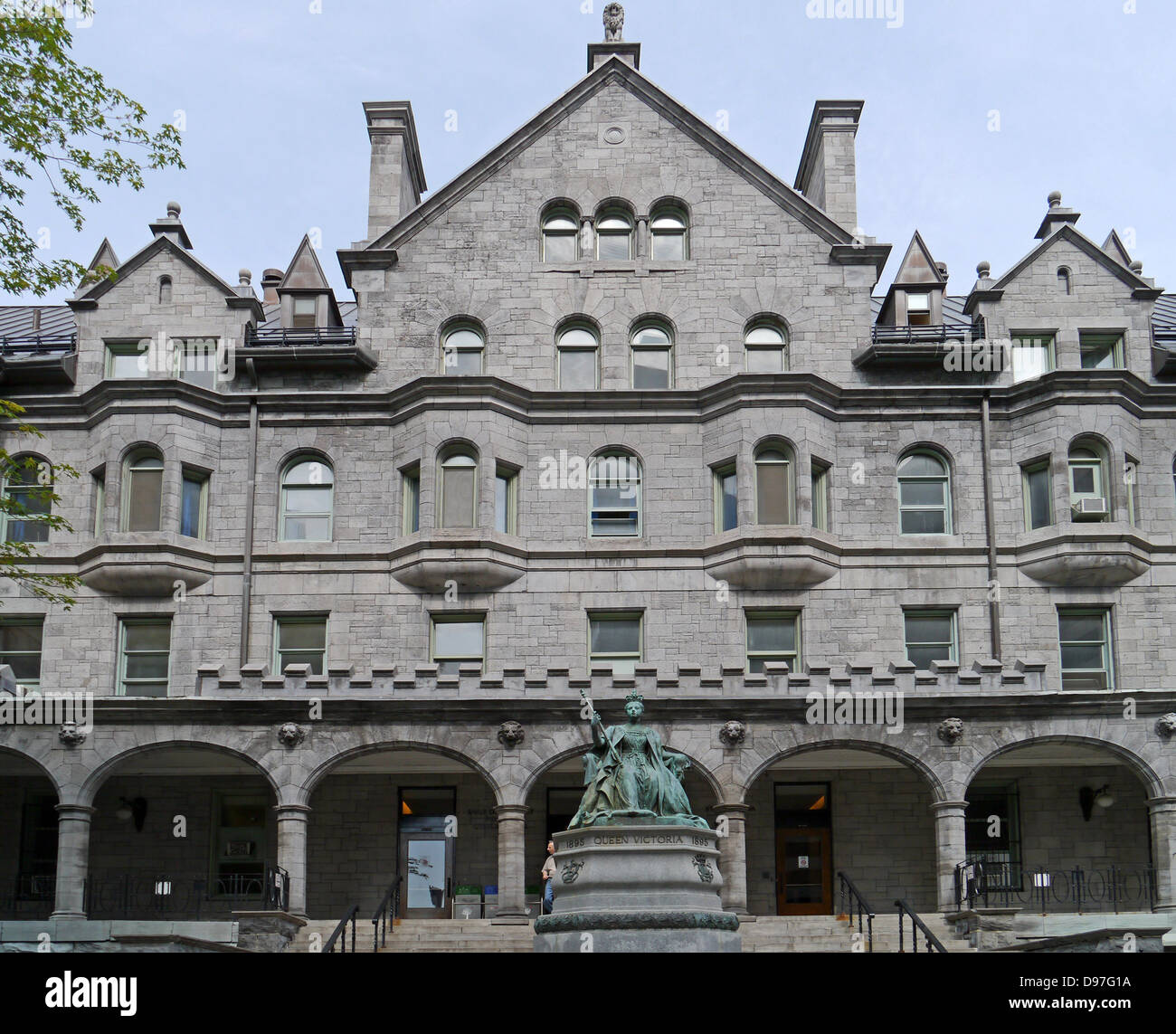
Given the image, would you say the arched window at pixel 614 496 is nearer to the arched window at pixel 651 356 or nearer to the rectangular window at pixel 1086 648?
the arched window at pixel 651 356

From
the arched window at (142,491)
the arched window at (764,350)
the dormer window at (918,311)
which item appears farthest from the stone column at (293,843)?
the dormer window at (918,311)

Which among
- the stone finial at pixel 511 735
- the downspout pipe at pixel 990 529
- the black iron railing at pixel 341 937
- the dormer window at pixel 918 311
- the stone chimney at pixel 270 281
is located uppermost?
the stone chimney at pixel 270 281

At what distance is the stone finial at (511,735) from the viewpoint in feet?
91.0

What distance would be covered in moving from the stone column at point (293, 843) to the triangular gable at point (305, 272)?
12208 millimetres

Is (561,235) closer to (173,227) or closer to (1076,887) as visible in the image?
(173,227)

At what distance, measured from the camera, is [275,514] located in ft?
106

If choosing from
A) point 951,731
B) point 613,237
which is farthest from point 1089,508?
point 613,237

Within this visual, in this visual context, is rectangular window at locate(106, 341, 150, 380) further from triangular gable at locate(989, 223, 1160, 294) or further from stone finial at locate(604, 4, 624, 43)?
triangular gable at locate(989, 223, 1160, 294)

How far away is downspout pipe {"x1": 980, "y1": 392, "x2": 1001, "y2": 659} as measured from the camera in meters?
31.2

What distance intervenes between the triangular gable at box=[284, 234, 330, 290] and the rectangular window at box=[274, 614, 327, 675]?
7.56 meters

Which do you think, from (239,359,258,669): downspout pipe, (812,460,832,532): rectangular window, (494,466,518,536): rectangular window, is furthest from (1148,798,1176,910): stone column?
(239,359,258,669): downspout pipe

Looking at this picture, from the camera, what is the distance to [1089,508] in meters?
31.3
